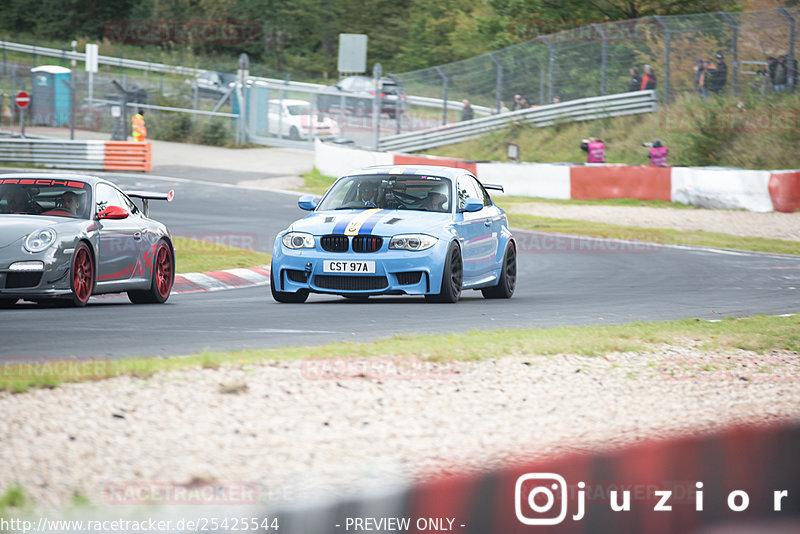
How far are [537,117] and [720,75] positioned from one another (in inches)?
267

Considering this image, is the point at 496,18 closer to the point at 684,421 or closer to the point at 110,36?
the point at 110,36

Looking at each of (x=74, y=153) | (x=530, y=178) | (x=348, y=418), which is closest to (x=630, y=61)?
(x=530, y=178)

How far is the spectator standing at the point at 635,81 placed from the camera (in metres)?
32.8

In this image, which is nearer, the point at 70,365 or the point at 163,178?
the point at 70,365

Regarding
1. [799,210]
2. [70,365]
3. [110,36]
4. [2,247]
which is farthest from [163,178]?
[110,36]

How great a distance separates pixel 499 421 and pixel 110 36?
69609mm

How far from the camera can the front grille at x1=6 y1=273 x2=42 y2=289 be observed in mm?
10320

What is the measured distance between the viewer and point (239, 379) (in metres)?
6.66

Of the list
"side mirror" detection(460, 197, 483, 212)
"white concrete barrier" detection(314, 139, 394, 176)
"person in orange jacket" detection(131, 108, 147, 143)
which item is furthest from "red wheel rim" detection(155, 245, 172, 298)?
"person in orange jacket" detection(131, 108, 147, 143)

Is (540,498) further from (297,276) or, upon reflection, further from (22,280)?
(297,276)

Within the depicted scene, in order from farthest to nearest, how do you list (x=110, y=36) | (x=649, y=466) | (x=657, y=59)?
(x=110, y=36), (x=657, y=59), (x=649, y=466)

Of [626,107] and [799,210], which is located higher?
[626,107]

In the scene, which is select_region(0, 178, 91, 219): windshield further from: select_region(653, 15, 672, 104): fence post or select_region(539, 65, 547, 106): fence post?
select_region(539, 65, 547, 106): fence post

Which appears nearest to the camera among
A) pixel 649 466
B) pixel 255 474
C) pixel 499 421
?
pixel 255 474
